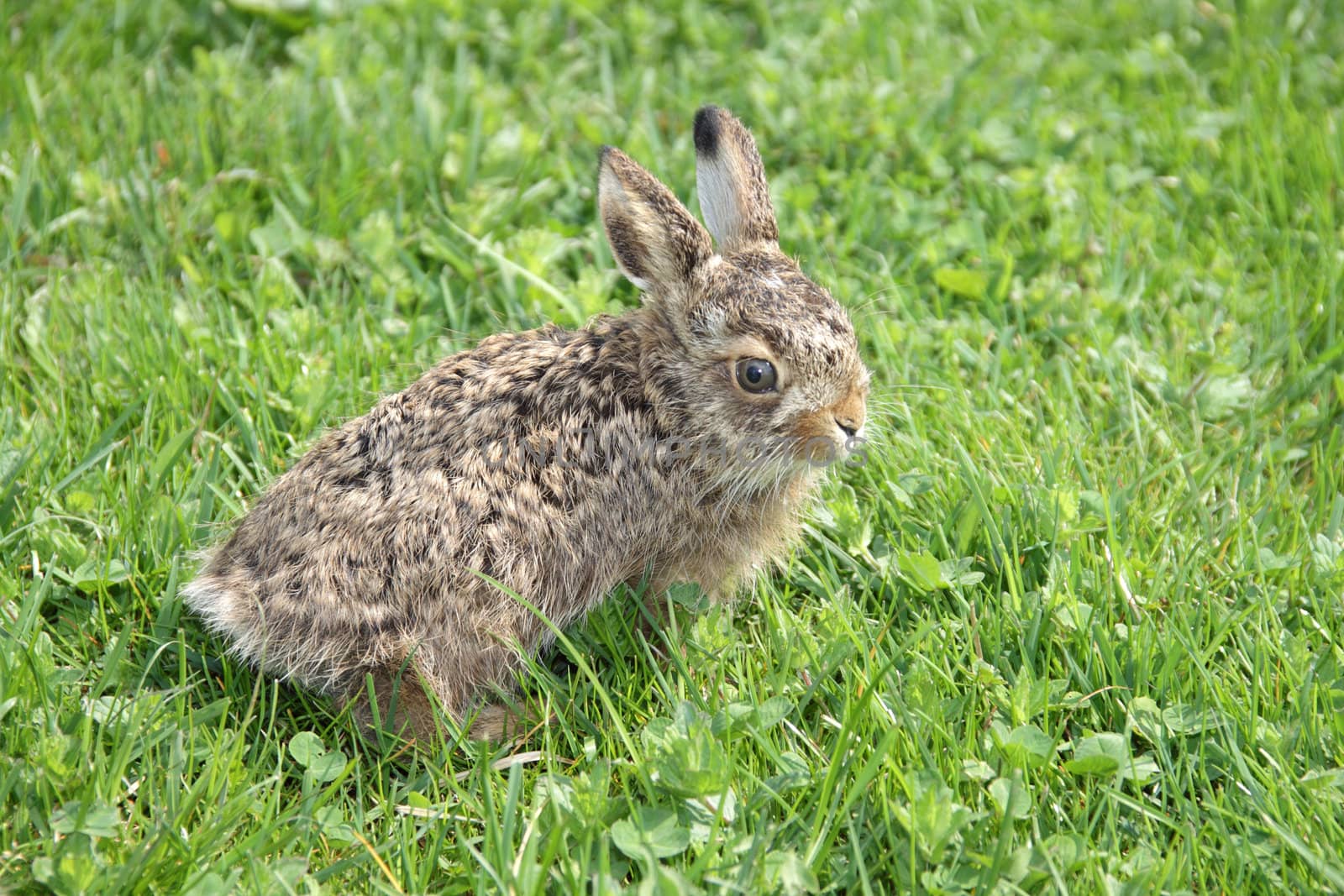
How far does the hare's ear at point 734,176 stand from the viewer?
13.9 feet

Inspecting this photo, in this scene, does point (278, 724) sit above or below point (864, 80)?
below

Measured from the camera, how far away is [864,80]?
6.41 metres

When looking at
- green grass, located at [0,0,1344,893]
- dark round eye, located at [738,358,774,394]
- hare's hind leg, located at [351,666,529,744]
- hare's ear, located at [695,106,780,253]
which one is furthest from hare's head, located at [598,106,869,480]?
hare's hind leg, located at [351,666,529,744]

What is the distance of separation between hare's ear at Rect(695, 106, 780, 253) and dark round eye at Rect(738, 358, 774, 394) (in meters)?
0.54

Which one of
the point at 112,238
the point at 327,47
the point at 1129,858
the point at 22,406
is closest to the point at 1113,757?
the point at 1129,858

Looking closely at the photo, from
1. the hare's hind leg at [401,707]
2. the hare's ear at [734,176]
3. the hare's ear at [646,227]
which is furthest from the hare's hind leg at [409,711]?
the hare's ear at [734,176]

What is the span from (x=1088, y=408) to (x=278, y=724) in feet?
9.72

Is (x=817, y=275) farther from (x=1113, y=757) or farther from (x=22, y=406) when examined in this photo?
(x=22, y=406)

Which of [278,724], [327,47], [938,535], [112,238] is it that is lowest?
[278,724]

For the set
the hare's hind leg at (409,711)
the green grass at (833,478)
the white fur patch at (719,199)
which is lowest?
the hare's hind leg at (409,711)

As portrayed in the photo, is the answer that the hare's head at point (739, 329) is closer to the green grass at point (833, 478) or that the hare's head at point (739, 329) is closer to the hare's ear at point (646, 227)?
the hare's ear at point (646, 227)

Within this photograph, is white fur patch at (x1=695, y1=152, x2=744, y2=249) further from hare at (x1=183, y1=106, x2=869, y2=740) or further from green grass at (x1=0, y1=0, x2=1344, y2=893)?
green grass at (x1=0, y1=0, x2=1344, y2=893)

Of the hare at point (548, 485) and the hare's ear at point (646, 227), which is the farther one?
the hare's ear at point (646, 227)

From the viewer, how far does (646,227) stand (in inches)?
157
